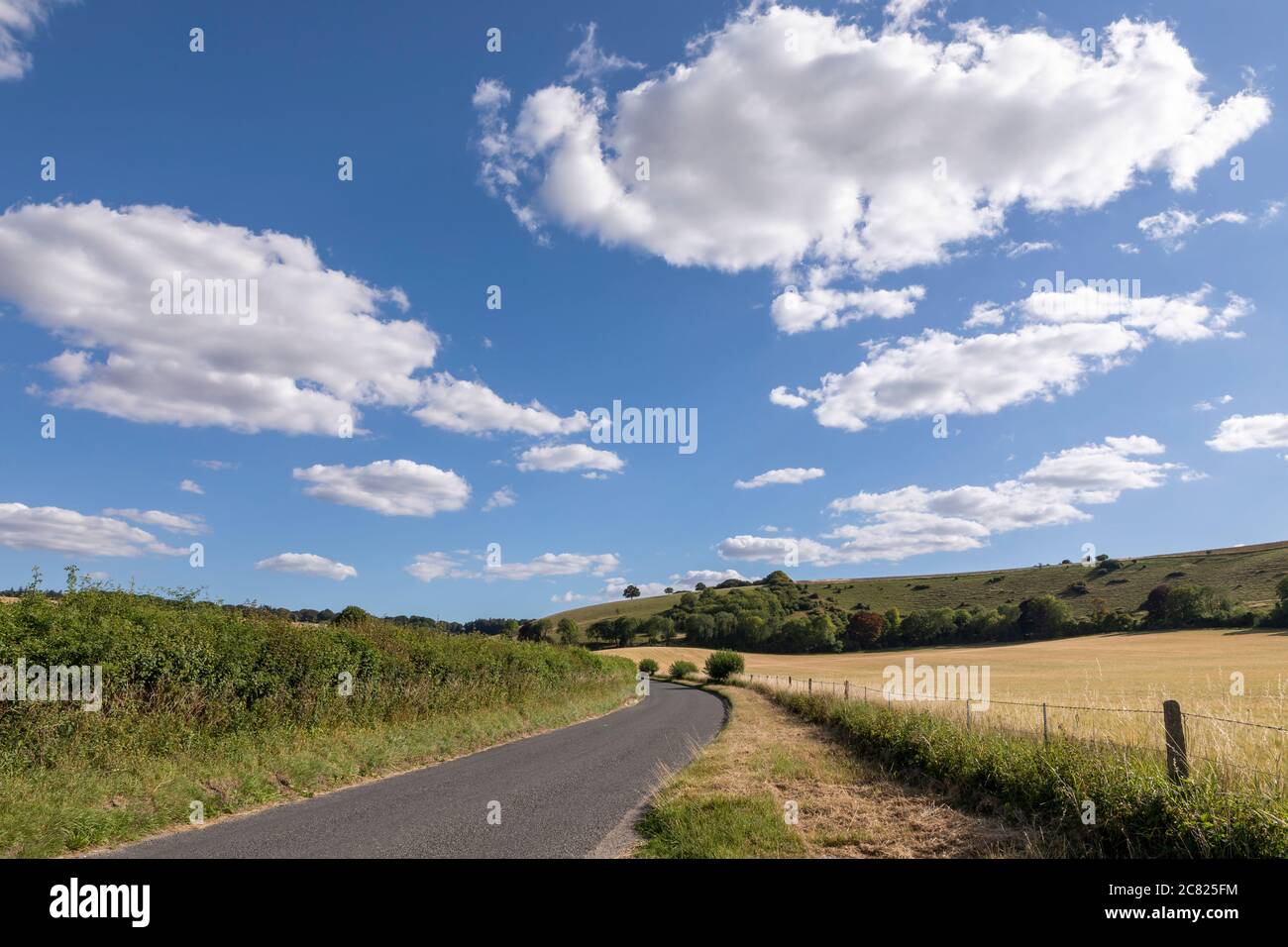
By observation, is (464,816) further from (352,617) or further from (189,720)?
(352,617)

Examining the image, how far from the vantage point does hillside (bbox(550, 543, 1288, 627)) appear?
357 feet

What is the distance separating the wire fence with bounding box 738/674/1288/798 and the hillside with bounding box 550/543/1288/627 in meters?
110

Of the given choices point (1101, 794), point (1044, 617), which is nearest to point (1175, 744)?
point (1101, 794)

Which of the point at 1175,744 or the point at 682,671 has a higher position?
the point at 1175,744

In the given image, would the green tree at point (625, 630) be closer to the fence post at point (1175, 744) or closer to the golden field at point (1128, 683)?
the golden field at point (1128, 683)

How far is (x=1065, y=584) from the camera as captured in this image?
12850 cm

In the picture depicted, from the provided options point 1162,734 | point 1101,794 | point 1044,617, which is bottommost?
point 1044,617

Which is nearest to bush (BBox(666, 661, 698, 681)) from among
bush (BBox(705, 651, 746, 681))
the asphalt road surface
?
bush (BBox(705, 651, 746, 681))

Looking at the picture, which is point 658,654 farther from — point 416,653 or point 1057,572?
point 1057,572

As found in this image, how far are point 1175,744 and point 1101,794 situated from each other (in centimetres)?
103

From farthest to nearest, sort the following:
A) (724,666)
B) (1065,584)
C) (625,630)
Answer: (625,630), (1065,584), (724,666)

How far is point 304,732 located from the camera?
14.3 metres
